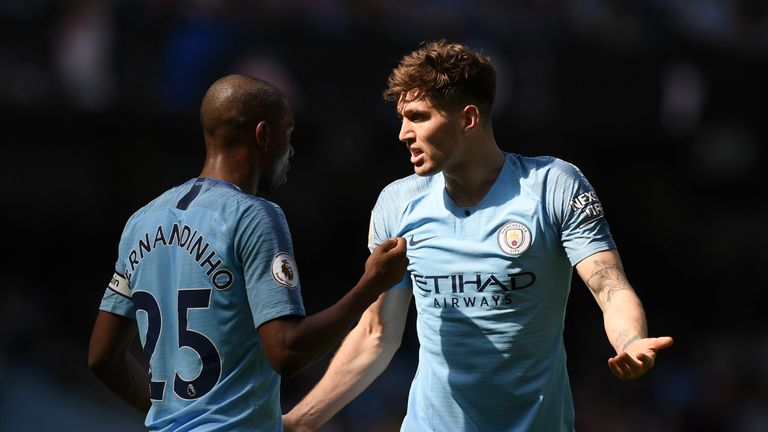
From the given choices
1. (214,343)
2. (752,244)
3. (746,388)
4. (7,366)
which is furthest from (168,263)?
(752,244)

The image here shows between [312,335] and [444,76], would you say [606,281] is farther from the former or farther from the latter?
[312,335]

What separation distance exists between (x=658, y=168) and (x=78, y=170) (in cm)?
688

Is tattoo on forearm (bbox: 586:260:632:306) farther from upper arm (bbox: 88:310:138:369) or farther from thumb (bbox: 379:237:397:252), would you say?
upper arm (bbox: 88:310:138:369)

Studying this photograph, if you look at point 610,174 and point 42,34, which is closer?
point 42,34

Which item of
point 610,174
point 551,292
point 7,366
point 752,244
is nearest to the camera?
point 551,292

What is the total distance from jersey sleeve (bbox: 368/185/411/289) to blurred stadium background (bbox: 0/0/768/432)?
570cm

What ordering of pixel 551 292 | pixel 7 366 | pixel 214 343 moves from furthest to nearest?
pixel 7 366 → pixel 551 292 → pixel 214 343

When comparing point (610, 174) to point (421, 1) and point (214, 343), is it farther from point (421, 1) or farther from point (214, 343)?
point (214, 343)

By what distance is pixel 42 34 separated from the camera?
35.0 feet

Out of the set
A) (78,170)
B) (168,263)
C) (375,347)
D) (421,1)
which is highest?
(421,1)

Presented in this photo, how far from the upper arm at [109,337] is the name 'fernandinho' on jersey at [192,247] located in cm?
34

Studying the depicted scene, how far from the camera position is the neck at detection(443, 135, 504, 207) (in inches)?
206

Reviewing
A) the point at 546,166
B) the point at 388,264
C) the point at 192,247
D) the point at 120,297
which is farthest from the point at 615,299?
the point at 120,297

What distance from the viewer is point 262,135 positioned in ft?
14.8
